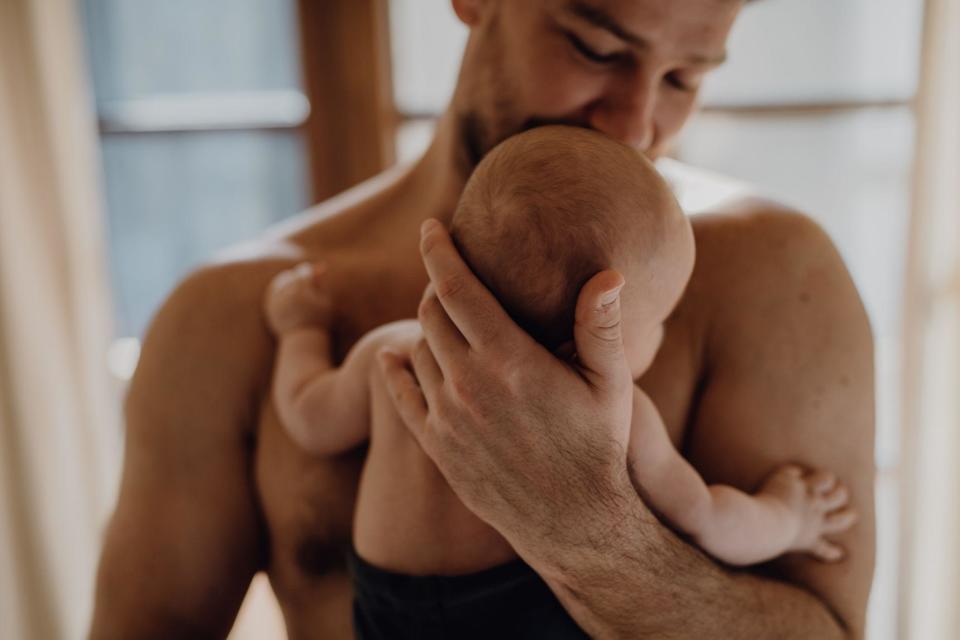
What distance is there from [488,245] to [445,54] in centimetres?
153

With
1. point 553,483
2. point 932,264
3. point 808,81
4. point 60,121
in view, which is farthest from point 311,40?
point 553,483

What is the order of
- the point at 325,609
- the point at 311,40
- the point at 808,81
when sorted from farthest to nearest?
the point at 311,40 < the point at 808,81 < the point at 325,609

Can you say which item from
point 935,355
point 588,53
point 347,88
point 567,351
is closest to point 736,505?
point 567,351

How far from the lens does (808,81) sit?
191 cm

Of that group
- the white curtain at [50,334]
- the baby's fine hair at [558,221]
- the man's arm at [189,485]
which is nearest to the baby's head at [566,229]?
the baby's fine hair at [558,221]

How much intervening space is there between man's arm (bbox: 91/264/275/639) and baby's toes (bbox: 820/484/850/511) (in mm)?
636

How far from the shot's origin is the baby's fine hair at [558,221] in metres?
0.62

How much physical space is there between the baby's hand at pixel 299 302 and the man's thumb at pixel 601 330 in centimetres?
41

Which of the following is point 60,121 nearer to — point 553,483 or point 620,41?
point 620,41

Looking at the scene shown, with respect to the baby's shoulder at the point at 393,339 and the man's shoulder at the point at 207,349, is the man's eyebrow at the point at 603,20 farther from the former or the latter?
the man's shoulder at the point at 207,349

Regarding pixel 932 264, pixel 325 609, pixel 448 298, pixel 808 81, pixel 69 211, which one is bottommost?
pixel 325 609

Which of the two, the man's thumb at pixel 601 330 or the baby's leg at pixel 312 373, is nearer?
the man's thumb at pixel 601 330

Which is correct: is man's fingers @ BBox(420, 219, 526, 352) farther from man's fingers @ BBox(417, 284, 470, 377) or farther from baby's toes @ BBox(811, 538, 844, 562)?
baby's toes @ BBox(811, 538, 844, 562)

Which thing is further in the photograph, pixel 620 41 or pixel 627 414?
pixel 620 41
